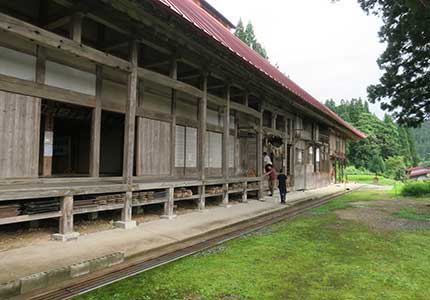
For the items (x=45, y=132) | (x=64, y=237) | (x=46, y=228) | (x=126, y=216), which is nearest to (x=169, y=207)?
(x=126, y=216)

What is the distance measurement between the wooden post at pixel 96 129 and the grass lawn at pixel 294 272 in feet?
11.7

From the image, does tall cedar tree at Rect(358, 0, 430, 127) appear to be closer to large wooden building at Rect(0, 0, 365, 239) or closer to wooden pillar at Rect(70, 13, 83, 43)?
large wooden building at Rect(0, 0, 365, 239)

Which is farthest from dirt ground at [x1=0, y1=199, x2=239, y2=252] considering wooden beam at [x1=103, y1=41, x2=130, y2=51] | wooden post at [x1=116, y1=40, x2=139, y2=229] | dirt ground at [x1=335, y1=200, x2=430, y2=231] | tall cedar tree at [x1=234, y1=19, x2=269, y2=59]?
tall cedar tree at [x1=234, y1=19, x2=269, y2=59]

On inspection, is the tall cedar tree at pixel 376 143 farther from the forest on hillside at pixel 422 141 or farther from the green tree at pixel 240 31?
the forest on hillside at pixel 422 141

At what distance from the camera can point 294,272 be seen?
4.66m

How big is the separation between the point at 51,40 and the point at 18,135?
6.68 ft

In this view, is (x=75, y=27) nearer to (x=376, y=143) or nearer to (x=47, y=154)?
(x=47, y=154)

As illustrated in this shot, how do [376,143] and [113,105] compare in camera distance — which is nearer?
[113,105]

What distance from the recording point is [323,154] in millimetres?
23922

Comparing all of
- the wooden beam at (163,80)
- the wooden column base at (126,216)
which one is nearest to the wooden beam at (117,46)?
the wooden beam at (163,80)

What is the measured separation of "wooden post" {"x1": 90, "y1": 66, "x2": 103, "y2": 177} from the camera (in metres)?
7.43

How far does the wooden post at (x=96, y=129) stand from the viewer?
7.43 meters

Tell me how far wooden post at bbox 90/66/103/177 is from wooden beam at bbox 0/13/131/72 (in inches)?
56.1

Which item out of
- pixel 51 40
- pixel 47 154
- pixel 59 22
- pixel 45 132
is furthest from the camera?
pixel 45 132
